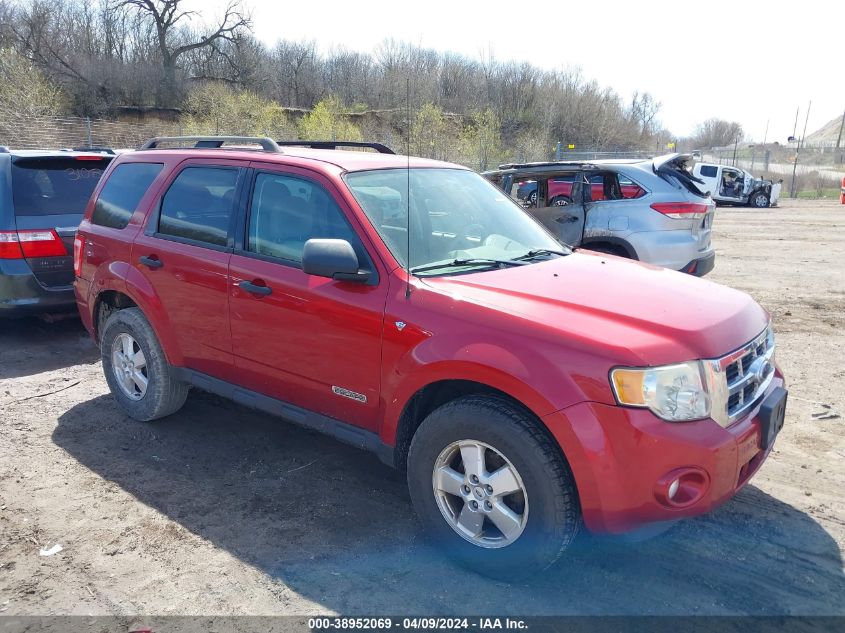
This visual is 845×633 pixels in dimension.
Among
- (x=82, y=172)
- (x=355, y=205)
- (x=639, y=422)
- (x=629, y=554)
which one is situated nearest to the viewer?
(x=639, y=422)

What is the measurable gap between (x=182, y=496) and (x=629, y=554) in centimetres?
243

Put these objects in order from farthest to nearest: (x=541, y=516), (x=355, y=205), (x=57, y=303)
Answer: (x=57, y=303) → (x=355, y=205) → (x=541, y=516)

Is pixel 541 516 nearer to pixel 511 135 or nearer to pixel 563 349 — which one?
pixel 563 349

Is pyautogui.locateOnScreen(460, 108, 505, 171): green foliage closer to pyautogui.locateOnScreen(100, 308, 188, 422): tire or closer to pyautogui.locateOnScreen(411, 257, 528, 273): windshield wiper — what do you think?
pyautogui.locateOnScreen(100, 308, 188, 422): tire

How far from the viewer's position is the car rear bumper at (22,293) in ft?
19.8

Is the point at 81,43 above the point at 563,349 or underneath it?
above

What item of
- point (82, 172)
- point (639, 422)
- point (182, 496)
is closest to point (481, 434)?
point (639, 422)

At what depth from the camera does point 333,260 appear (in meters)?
3.17

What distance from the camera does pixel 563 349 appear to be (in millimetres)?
2676

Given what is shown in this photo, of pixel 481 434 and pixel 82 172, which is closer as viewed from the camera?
pixel 481 434

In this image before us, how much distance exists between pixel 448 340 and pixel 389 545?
110cm

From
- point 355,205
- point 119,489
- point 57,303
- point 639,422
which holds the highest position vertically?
point 355,205

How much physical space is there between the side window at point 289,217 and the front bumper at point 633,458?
5.01 ft

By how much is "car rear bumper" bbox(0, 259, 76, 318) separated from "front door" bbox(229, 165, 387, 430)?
3.25 metres
